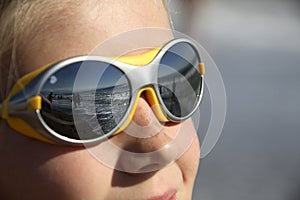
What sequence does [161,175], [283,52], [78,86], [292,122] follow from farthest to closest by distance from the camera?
[283,52] → [292,122] → [161,175] → [78,86]

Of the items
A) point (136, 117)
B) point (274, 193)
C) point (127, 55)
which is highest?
point (127, 55)

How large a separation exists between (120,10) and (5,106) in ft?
1.00

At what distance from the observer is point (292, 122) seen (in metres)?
2.91

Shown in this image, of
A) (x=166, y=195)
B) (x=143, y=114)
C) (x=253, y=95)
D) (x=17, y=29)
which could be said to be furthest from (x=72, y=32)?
(x=253, y=95)

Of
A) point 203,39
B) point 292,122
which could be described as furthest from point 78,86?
point 203,39

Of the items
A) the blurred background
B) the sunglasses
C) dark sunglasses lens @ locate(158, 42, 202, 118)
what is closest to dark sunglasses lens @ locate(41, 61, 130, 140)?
the sunglasses

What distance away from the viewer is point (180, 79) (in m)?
1.31

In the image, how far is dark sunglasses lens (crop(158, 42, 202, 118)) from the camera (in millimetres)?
1260

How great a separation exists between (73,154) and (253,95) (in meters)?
2.03

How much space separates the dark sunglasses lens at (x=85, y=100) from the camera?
3.76ft

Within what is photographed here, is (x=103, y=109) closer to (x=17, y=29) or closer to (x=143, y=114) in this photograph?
(x=143, y=114)

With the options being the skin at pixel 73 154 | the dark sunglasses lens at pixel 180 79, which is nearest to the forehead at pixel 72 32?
the skin at pixel 73 154

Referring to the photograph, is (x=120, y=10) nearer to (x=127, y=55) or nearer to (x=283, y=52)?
(x=127, y=55)

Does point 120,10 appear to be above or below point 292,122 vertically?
above
